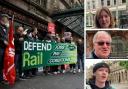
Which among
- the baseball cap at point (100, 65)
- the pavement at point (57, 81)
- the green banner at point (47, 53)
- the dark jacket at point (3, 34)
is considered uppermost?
the dark jacket at point (3, 34)

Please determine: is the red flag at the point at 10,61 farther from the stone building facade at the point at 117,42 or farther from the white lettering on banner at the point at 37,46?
the stone building facade at the point at 117,42

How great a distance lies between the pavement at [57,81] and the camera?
3.67 metres

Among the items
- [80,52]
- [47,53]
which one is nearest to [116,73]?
[80,52]

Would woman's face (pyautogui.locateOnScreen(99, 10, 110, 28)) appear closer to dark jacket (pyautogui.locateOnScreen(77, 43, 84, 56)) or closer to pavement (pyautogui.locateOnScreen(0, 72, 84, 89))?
dark jacket (pyautogui.locateOnScreen(77, 43, 84, 56))

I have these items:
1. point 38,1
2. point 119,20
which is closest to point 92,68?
point 119,20

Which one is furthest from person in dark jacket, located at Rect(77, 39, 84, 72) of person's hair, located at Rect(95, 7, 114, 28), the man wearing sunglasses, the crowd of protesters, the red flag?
the red flag

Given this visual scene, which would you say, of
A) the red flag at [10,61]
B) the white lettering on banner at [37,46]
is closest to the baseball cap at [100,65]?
the white lettering on banner at [37,46]

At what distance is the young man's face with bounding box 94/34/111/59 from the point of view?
3795mm

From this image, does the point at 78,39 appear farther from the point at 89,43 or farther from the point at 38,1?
the point at 38,1

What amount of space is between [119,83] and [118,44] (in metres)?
0.38

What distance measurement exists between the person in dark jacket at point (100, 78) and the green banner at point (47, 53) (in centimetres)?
24

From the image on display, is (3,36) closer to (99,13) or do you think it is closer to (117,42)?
(99,13)

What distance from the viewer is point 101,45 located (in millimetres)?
3832

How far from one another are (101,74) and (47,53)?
1.90ft
